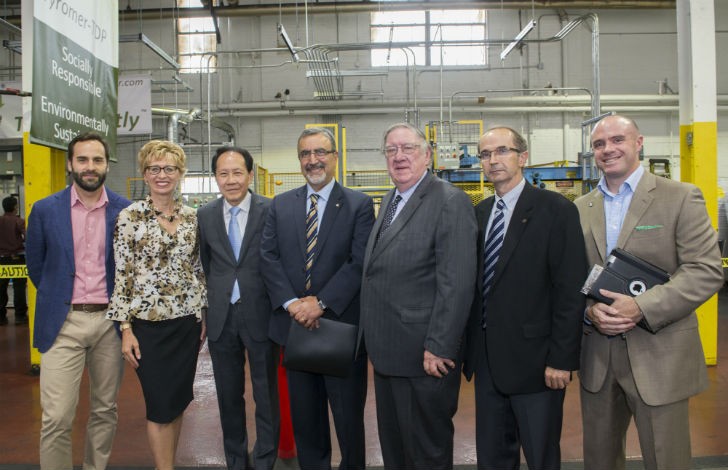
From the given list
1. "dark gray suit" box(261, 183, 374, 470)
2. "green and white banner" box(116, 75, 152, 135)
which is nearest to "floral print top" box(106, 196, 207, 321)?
"dark gray suit" box(261, 183, 374, 470)

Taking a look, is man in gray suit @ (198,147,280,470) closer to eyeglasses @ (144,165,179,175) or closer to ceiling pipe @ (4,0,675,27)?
eyeglasses @ (144,165,179,175)

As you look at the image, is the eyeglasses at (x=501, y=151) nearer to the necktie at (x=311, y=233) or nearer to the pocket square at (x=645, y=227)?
the pocket square at (x=645, y=227)

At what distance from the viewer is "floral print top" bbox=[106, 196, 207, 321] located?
2439mm

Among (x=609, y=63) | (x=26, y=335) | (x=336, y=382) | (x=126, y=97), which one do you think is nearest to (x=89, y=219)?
(x=336, y=382)

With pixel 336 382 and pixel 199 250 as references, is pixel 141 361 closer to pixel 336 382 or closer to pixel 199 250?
pixel 199 250

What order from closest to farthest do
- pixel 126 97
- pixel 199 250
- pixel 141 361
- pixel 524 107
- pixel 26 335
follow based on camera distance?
pixel 141 361, pixel 199 250, pixel 26 335, pixel 126 97, pixel 524 107

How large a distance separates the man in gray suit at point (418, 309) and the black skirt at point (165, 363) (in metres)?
0.90

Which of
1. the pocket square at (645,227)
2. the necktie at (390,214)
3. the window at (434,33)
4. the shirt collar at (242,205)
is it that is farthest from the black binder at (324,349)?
the window at (434,33)

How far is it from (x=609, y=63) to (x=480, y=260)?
12725 millimetres

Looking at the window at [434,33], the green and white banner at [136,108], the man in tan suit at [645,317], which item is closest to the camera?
the man in tan suit at [645,317]

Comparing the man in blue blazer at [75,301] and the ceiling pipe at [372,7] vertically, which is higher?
the ceiling pipe at [372,7]

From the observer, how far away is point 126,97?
28.6 ft

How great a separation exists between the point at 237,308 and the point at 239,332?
5.0 inches

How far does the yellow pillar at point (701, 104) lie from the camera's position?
15.2 ft
